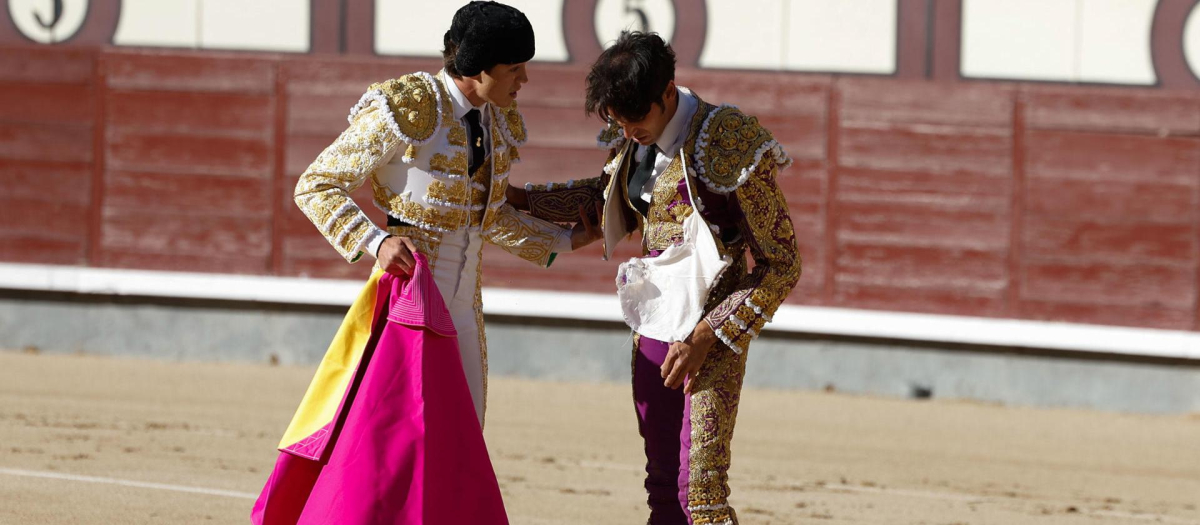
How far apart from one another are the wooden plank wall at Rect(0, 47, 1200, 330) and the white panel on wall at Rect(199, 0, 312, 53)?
9 cm

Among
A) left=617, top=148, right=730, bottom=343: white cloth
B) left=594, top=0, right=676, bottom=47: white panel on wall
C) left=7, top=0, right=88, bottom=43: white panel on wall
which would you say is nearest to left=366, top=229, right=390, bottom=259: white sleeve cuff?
left=617, top=148, right=730, bottom=343: white cloth

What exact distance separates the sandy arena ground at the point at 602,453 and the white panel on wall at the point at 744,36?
1.71m

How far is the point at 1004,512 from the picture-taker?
17.4ft

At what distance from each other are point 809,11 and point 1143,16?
161 cm

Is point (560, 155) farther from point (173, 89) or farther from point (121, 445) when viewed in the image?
point (121, 445)

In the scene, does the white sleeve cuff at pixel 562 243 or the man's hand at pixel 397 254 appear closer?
the man's hand at pixel 397 254

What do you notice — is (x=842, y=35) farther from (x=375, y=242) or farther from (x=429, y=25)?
(x=375, y=242)

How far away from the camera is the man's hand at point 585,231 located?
358 centimetres

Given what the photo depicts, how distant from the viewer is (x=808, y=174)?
8.22 meters

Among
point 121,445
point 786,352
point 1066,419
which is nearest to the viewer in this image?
point 121,445

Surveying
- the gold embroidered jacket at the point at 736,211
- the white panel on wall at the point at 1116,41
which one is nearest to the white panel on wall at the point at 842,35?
the white panel on wall at the point at 1116,41

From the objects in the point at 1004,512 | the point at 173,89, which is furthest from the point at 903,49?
the point at 173,89

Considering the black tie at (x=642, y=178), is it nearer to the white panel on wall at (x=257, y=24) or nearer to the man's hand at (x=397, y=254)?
the man's hand at (x=397, y=254)

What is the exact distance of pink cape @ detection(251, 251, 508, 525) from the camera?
3188 mm
